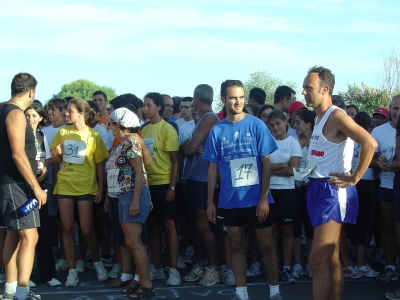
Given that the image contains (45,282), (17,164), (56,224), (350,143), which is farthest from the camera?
(56,224)

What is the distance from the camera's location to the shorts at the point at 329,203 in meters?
5.07

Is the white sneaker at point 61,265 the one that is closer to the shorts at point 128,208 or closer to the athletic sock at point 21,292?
the shorts at point 128,208

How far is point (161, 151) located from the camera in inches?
285

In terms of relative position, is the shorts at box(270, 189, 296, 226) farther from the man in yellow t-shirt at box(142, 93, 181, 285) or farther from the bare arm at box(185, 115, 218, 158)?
the man in yellow t-shirt at box(142, 93, 181, 285)

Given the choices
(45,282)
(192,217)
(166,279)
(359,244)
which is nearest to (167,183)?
(192,217)

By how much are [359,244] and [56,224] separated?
4.10m

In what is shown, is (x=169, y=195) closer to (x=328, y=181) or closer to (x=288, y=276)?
(x=288, y=276)

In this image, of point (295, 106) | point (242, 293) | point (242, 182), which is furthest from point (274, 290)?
point (295, 106)

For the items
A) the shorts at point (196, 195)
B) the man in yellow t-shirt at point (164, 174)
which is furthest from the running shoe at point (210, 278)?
the shorts at point (196, 195)

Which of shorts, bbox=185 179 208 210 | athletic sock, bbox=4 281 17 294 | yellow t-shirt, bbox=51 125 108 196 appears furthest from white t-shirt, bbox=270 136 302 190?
athletic sock, bbox=4 281 17 294

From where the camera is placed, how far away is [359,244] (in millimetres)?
7598

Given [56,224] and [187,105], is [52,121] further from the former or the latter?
[187,105]

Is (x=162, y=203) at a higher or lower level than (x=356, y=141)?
lower

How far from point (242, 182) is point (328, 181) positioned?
3.49 ft
